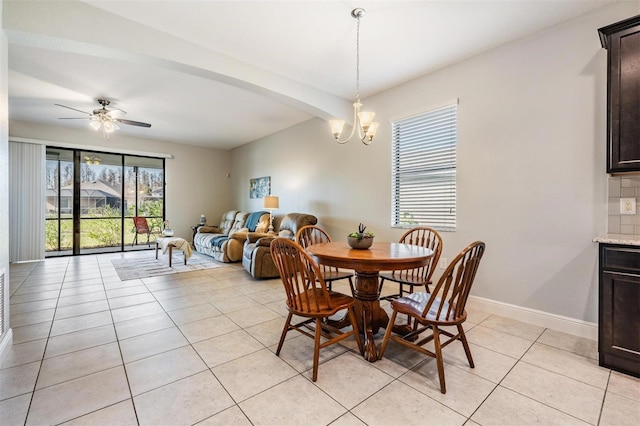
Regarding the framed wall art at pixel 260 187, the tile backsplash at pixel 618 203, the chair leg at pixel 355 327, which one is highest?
the framed wall art at pixel 260 187

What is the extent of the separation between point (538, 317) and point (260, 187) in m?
5.74

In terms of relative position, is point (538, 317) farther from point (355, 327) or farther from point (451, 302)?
point (355, 327)

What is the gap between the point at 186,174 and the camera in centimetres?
763

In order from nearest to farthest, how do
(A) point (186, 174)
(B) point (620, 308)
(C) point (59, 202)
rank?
(B) point (620, 308) < (C) point (59, 202) < (A) point (186, 174)

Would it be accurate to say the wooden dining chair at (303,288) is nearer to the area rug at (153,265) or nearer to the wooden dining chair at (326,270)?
the wooden dining chair at (326,270)

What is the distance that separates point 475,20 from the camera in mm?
2500

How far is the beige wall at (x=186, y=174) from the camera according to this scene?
A: 651 centimetres

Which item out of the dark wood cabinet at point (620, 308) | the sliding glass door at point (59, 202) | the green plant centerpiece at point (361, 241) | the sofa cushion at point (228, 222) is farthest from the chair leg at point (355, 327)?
the sliding glass door at point (59, 202)

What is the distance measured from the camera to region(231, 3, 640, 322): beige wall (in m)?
2.38

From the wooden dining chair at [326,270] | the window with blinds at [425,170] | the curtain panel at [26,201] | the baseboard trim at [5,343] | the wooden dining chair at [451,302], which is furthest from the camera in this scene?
the curtain panel at [26,201]

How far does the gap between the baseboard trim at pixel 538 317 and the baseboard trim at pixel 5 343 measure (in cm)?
419

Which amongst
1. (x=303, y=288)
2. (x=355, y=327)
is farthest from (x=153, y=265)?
(x=355, y=327)

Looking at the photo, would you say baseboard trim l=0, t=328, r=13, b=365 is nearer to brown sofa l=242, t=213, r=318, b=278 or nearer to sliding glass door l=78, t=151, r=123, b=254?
brown sofa l=242, t=213, r=318, b=278

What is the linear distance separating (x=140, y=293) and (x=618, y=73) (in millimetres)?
5198
